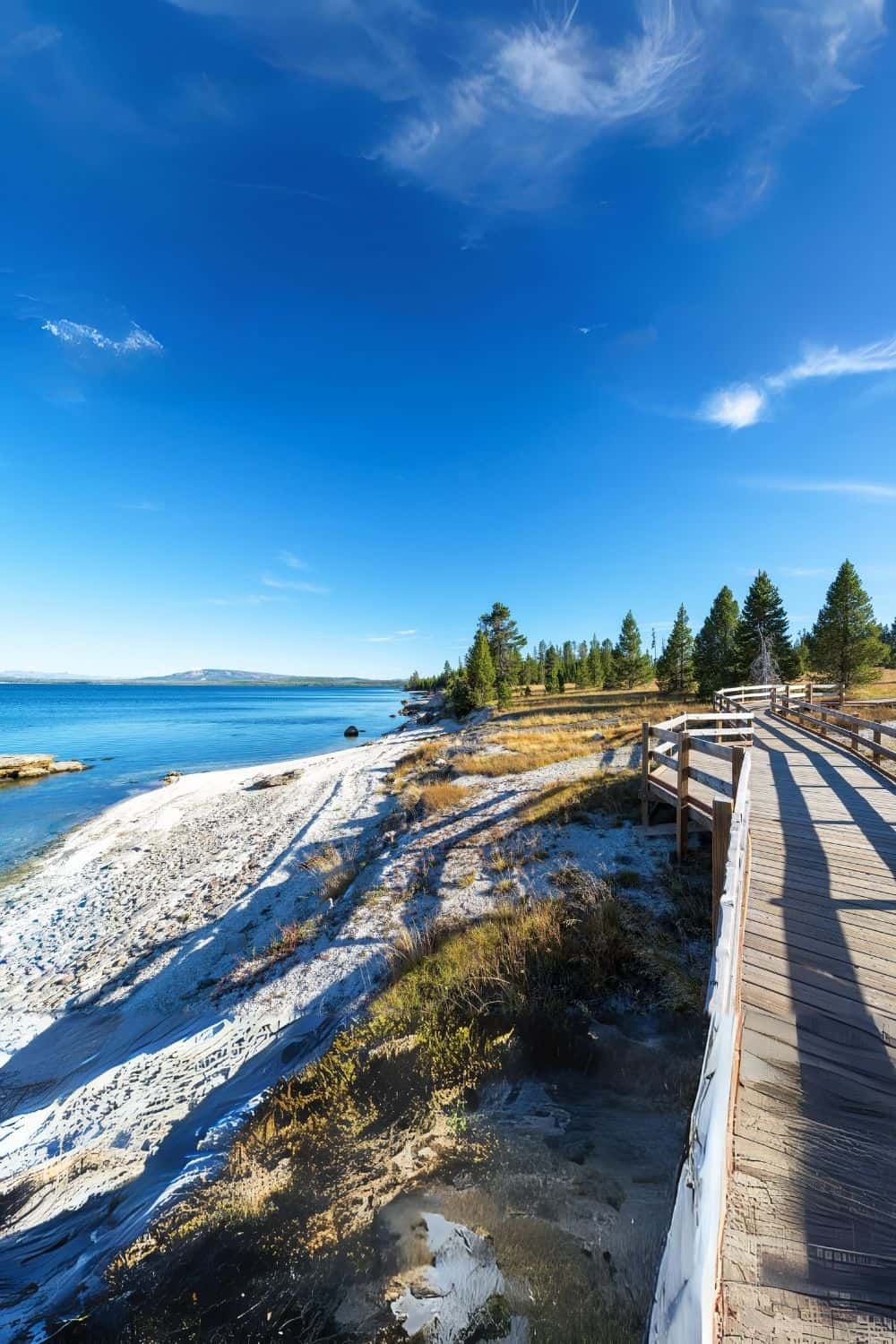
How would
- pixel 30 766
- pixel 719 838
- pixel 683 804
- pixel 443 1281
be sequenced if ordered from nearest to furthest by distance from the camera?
pixel 443 1281
pixel 719 838
pixel 683 804
pixel 30 766

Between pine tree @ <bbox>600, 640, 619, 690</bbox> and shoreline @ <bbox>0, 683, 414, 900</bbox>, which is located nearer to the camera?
shoreline @ <bbox>0, 683, 414, 900</bbox>

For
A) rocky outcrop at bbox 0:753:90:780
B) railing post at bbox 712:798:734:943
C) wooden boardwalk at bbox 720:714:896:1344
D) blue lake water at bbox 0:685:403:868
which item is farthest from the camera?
rocky outcrop at bbox 0:753:90:780

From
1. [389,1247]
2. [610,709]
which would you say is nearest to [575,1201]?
[389,1247]

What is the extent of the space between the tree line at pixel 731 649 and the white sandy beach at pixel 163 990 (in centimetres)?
2859

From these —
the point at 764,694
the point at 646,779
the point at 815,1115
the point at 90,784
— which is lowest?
the point at 90,784

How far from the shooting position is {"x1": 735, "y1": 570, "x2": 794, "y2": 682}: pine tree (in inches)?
1443

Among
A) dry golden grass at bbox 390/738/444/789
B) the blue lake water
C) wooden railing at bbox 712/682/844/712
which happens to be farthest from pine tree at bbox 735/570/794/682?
the blue lake water

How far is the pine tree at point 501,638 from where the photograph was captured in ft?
170

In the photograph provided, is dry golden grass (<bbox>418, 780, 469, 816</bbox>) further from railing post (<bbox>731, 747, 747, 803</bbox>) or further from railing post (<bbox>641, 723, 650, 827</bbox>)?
railing post (<bbox>731, 747, 747, 803</bbox>)

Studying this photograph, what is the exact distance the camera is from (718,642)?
43.0 metres

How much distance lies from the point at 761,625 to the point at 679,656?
1690 centimetres

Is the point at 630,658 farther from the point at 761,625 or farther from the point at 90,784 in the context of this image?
the point at 90,784

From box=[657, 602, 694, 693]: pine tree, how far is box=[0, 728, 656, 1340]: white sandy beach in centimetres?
4260

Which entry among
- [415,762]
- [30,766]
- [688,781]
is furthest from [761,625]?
[30,766]
